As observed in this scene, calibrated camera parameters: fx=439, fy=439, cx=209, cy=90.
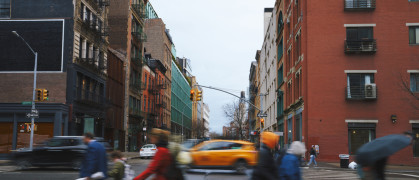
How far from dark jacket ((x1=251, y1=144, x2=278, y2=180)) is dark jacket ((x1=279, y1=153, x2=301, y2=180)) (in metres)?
0.44

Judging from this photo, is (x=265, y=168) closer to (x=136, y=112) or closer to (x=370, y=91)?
(x=370, y=91)

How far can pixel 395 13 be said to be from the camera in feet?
103

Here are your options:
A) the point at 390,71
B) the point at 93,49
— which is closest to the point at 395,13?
the point at 390,71

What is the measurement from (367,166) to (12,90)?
3183 centimetres

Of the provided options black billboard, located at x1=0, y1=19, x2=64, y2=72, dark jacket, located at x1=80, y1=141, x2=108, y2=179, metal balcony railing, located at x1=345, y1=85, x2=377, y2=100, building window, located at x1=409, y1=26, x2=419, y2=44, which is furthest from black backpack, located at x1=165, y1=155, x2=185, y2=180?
building window, located at x1=409, y1=26, x2=419, y2=44

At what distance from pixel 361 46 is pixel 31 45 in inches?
964

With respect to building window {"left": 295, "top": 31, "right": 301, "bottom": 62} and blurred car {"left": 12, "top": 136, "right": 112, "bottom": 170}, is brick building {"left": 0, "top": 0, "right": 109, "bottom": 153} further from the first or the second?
building window {"left": 295, "top": 31, "right": 301, "bottom": 62}

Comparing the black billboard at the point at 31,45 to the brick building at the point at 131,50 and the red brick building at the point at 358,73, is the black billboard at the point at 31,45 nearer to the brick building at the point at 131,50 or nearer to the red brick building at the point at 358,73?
the brick building at the point at 131,50

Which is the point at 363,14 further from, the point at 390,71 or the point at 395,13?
the point at 390,71

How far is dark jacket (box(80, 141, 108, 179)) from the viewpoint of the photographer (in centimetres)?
835

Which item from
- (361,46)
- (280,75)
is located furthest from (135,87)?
(361,46)

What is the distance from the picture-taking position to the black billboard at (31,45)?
109 feet

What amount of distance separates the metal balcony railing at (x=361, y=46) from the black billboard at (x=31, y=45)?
21.2 metres

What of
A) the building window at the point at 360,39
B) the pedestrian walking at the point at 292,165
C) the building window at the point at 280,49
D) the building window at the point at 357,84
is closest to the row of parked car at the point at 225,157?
the pedestrian walking at the point at 292,165
